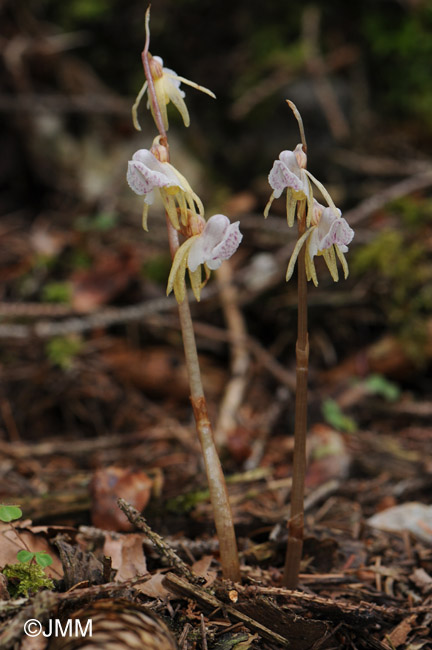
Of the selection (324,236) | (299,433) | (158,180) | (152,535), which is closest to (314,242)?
(324,236)

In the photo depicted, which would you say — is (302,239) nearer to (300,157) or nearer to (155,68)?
(300,157)

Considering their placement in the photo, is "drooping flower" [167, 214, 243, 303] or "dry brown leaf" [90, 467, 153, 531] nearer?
"drooping flower" [167, 214, 243, 303]

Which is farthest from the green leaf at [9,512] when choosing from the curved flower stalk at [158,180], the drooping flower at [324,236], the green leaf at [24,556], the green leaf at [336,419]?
the green leaf at [336,419]

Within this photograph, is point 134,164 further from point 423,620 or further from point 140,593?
point 423,620

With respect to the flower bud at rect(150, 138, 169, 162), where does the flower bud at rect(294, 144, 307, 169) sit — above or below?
below

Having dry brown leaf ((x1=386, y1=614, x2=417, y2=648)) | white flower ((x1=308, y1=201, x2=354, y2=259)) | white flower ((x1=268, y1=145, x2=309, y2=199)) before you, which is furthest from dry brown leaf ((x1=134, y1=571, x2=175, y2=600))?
white flower ((x1=268, y1=145, x2=309, y2=199))

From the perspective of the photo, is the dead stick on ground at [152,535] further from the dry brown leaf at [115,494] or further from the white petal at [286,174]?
the white petal at [286,174]

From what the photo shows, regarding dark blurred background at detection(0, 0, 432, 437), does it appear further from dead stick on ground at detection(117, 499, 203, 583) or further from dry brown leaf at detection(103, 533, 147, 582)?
dead stick on ground at detection(117, 499, 203, 583)
